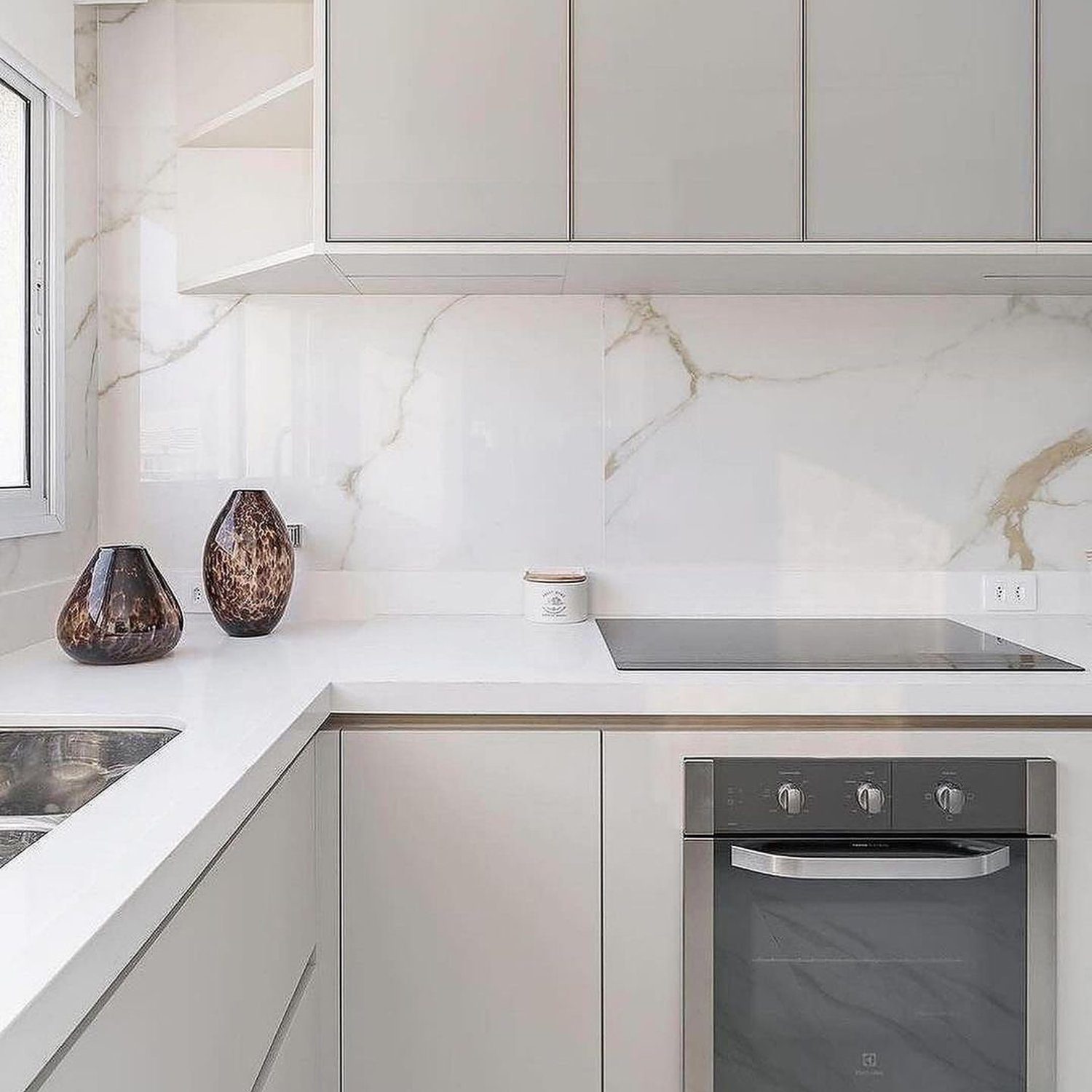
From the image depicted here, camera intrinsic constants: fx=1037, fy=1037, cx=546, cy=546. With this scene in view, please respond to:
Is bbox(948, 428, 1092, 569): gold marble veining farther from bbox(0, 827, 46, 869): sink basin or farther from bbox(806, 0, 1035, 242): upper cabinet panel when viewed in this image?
bbox(0, 827, 46, 869): sink basin

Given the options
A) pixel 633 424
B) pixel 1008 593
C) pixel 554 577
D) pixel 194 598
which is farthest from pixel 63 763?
pixel 1008 593

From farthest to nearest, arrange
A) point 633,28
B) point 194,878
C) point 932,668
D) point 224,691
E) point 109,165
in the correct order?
point 109,165 → point 633,28 → point 932,668 → point 224,691 → point 194,878

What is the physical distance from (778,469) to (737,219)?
1.83ft

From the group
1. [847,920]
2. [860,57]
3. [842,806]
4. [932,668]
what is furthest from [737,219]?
[847,920]

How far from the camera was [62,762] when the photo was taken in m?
1.24

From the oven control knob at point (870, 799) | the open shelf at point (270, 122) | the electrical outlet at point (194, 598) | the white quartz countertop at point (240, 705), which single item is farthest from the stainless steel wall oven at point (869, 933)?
the open shelf at point (270, 122)

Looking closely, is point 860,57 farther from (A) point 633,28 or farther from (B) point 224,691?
(B) point 224,691

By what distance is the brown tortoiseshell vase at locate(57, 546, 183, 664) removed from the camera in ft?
5.18

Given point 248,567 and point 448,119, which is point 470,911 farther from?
point 448,119

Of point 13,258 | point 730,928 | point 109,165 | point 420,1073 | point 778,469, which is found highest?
point 109,165

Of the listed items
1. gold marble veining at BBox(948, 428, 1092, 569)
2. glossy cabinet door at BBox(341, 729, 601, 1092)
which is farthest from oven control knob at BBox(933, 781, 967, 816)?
gold marble veining at BBox(948, 428, 1092, 569)

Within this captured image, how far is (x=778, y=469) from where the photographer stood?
212cm

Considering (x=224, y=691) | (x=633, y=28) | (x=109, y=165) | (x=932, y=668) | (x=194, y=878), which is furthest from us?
(x=109, y=165)

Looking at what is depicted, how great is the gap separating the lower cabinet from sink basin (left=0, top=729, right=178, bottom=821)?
178mm
